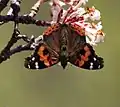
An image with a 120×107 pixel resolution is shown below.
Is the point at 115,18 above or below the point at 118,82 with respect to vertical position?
above

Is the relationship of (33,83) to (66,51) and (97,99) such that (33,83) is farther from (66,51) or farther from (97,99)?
(66,51)

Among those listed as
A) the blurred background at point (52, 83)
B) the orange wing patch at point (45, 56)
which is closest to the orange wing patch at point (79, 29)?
the orange wing patch at point (45, 56)

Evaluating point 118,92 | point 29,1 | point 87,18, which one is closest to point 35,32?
point 29,1

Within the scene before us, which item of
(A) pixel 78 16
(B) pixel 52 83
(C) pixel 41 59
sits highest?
(B) pixel 52 83

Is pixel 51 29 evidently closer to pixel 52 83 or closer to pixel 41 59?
pixel 41 59

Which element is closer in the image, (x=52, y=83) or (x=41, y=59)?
(x=41, y=59)

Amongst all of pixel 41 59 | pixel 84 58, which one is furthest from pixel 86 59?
pixel 41 59

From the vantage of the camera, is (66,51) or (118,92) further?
(118,92)
